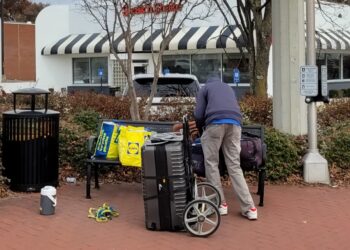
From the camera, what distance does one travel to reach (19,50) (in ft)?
151

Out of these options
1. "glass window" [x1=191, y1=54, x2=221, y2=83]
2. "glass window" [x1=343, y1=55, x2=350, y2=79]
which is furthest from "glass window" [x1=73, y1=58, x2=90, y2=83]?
"glass window" [x1=343, y1=55, x2=350, y2=79]

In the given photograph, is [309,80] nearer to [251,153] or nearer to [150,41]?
[251,153]

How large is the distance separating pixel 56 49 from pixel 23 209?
1045 inches

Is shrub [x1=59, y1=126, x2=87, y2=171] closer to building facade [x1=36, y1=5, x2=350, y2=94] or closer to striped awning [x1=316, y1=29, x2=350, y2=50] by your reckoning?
building facade [x1=36, y1=5, x2=350, y2=94]

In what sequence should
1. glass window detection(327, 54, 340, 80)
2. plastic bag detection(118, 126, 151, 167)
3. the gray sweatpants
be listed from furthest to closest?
glass window detection(327, 54, 340, 80) → plastic bag detection(118, 126, 151, 167) → the gray sweatpants

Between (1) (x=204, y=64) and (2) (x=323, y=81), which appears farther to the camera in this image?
(1) (x=204, y=64)

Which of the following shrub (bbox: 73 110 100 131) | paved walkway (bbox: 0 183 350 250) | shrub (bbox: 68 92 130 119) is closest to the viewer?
paved walkway (bbox: 0 183 350 250)

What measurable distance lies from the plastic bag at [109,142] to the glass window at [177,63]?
2139 cm

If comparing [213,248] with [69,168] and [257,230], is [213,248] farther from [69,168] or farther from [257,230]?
[69,168]

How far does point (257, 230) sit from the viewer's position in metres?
6.26

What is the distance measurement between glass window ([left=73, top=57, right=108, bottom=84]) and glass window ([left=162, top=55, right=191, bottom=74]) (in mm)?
4024

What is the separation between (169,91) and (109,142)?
4.60m

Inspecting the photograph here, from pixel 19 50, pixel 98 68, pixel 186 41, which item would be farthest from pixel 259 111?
pixel 19 50

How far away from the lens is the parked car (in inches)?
425
